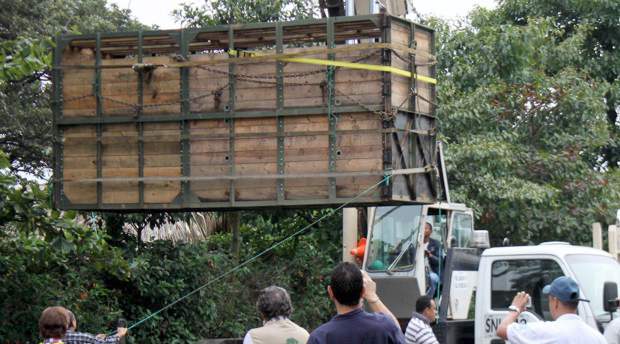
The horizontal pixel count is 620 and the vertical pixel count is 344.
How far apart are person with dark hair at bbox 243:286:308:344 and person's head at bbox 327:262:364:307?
1215mm

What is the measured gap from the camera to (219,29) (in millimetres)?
11039

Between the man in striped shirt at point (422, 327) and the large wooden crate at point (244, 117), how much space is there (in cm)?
164

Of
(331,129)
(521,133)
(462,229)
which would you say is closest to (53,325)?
(331,129)

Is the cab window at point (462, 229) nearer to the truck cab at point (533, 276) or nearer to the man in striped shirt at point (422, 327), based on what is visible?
the truck cab at point (533, 276)

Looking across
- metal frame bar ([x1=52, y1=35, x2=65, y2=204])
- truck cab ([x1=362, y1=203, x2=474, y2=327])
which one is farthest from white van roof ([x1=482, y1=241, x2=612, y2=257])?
metal frame bar ([x1=52, y1=35, x2=65, y2=204])

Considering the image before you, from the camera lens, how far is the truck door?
1089 centimetres

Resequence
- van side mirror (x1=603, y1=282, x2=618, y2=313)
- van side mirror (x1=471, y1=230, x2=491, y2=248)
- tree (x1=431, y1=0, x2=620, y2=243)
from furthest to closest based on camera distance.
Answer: tree (x1=431, y1=0, x2=620, y2=243) < van side mirror (x1=471, y1=230, x2=491, y2=248) < van side mirror (x1=603, y1=282, x2=618, y2=313)

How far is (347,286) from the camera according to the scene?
5.43 metres

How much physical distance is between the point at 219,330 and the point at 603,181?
28.3 ft

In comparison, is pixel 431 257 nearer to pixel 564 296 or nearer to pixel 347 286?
pixel 564 296

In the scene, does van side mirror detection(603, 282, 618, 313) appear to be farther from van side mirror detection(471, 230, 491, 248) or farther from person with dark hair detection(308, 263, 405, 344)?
person with dark hair detection(308, 263, 405, 344)

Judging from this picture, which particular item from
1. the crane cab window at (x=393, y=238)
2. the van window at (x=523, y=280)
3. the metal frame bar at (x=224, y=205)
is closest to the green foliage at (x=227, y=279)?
the metal frame bar at (x=224, y=205)

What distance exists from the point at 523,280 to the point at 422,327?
282cm

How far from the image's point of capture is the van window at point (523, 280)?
10.8 m
